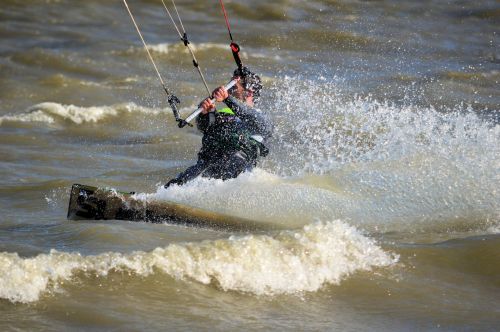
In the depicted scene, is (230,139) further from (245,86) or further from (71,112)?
(71,112)

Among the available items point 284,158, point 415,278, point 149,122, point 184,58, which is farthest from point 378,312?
point 184,58

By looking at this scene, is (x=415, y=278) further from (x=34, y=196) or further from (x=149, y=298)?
(x=34, y=196)

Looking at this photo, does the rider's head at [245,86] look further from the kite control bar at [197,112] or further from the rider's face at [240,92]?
the kite control bar at [197,112]

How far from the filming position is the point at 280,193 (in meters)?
8.48

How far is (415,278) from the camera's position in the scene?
20.9 ft

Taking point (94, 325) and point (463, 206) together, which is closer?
point (94, 325)

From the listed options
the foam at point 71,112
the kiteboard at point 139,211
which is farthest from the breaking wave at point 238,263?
the foam at point 71,112

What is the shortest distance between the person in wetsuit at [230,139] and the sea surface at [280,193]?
0.74ft

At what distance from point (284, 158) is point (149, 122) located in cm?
375

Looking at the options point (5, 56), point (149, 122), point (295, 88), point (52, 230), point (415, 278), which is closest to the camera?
point (415, 278)

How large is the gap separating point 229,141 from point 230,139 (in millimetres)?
23

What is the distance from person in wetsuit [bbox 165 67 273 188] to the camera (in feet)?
29.1

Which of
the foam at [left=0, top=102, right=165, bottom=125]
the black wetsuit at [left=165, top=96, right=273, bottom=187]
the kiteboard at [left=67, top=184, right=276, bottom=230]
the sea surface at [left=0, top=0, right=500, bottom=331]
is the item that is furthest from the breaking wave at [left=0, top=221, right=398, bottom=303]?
the foam at [left=0, top=102, right=165, bottom=125]

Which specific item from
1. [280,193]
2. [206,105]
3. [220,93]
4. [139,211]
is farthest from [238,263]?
[220,93]
